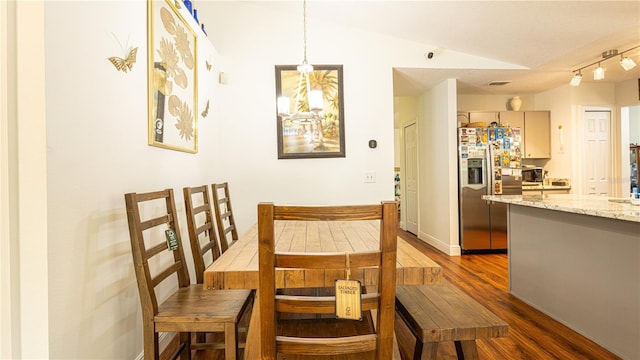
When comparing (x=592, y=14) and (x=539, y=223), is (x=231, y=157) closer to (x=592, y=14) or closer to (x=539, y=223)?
(x=539, y=223)

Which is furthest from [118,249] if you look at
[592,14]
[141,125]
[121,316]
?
[592,14]

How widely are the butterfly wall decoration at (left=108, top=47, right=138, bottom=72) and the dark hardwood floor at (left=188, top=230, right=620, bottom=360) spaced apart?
1.72 metres

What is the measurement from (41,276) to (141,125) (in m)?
0.96

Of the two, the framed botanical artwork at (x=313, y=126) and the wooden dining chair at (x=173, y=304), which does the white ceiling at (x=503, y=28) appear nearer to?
the framed botanical artwork at (x=313, y=126)

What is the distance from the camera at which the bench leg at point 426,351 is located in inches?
53.9

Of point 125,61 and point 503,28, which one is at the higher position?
point 503,28

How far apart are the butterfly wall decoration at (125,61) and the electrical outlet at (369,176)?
7.93 feet

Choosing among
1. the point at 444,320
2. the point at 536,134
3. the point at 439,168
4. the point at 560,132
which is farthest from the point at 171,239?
the point at 560,132

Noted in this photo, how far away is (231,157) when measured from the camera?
3.40 meters

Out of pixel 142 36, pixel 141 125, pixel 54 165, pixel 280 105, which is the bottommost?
pixel 54 165

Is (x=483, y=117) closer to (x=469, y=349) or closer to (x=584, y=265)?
(x=584, y=265)

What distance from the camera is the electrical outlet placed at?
348 centimetres

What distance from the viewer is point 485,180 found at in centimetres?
420

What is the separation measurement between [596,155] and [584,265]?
11.8 ft
